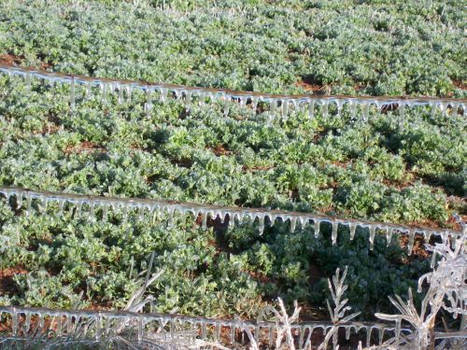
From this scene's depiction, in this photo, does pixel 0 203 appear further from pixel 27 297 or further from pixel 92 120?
pixel 92 120

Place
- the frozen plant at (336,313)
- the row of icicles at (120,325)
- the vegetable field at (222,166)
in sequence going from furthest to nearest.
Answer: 1. the vegetable field at (222,166)
2. the row of icicles at (120,325)
3. the frozen plant at (336,313)

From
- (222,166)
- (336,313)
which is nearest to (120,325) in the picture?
(336,313)

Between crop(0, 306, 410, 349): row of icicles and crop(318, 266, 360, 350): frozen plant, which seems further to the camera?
crop(0, 306, 410, 349): row of icicles

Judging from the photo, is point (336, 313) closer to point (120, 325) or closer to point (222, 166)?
point (120, 325)

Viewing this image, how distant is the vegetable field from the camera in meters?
6.17

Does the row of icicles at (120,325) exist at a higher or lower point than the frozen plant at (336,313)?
lower

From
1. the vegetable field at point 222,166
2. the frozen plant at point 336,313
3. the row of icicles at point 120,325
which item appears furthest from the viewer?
the vegetable field at point 222,166

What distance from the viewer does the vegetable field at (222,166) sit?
6168mm

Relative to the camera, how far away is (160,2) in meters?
15.7

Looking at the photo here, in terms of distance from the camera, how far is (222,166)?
8.63 meters

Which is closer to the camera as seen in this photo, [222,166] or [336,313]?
[336,313]

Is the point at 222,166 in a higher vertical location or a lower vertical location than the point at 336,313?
lower

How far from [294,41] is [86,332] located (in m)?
9.24

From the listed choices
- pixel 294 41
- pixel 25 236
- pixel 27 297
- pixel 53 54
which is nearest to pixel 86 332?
pixel 27 297
